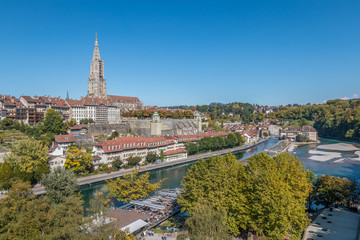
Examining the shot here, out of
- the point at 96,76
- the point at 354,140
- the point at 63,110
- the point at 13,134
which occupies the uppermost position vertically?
the point at 96,76

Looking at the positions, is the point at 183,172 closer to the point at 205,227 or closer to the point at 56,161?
the point at 56,161

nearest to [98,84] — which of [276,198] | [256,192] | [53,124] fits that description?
[53,124]

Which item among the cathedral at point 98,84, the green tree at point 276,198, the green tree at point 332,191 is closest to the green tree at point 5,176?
the green tree at point 276,198

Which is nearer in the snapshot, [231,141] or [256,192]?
[256,192]

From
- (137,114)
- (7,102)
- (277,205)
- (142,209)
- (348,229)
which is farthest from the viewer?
(137,114)

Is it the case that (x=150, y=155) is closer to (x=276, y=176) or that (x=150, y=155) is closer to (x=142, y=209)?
(x=142, y=209)

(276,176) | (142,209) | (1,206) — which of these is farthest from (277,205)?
(1,206)
